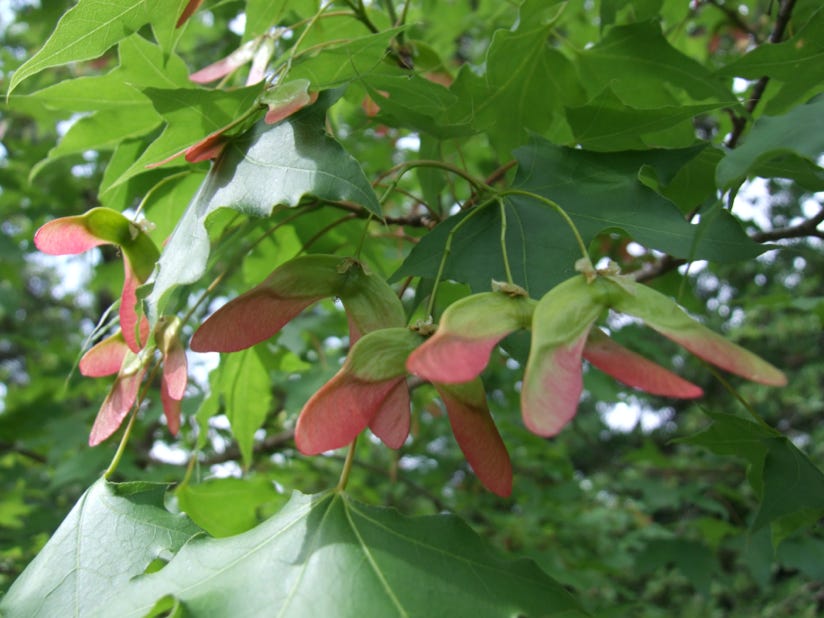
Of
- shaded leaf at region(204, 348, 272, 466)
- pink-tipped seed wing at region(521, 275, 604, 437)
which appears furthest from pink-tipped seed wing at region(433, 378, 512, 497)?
shaded leaf at region(204, 348, 272, 466)

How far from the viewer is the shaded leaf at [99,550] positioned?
2.70 ft

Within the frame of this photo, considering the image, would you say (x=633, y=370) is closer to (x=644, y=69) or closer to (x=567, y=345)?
(x=567, y=345)

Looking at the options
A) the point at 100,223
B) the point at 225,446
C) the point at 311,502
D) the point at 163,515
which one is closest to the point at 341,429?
the point at 311,502

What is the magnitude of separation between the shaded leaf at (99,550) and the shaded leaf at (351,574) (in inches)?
1.8

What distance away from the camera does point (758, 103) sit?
4.53 feet

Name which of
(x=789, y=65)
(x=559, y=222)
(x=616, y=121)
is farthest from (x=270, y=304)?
(x=789, y=65)

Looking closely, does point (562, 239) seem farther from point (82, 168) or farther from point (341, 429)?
point (82, 168)

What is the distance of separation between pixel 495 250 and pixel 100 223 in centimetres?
49

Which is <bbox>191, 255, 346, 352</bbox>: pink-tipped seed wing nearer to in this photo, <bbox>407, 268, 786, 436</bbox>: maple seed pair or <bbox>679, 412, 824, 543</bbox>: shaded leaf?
<bbox>407, 268, 786, 436</bbox>: maple seed pair

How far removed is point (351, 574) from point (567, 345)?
11.9 inches

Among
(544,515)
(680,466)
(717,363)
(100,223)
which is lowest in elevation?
(680,466)

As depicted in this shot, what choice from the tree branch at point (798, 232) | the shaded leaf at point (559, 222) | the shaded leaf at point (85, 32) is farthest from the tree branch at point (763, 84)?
the shaded leaf at point (85, 32)

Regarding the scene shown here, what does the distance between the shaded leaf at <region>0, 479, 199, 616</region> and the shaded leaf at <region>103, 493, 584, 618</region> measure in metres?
0.05

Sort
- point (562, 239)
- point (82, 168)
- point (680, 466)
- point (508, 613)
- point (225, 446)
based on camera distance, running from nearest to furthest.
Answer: point (508, 613)
point (562, 239)
point (225, 446)
point (82, 168)
point (680, 466)
